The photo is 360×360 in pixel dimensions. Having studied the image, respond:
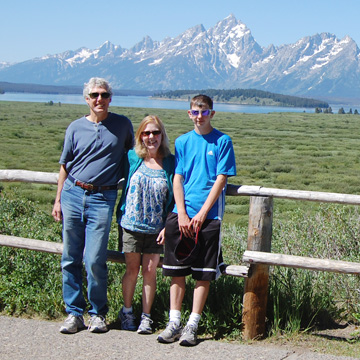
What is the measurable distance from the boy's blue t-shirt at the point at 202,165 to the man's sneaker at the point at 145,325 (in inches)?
38.1

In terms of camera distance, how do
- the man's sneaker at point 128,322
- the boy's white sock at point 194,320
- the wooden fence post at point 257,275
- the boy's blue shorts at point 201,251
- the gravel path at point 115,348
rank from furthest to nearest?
the man's sneaker at point 128,322
the wooden fence post at point 257,275
the boy's white sock at point 194,320
the boy's blue shorts at point 201,251
the gravel path at point 115,348

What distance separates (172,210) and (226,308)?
3.20 ft

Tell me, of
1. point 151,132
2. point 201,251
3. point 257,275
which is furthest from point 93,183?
point 257,275

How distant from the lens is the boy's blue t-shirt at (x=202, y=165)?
418cm

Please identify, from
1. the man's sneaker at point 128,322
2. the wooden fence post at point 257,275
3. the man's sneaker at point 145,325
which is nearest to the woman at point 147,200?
the man's sneaker at point 145,325

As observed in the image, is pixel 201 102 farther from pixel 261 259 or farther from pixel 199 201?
pixel 261 259

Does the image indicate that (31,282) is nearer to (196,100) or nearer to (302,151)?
(196,100)

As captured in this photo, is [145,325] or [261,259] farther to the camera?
[145,325]

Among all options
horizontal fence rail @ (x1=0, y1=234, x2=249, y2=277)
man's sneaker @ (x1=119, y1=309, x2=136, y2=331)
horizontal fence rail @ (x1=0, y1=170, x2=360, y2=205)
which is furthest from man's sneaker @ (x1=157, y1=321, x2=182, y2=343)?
horizontal fence rail @ (x1=0, y1=170, x2=360, y2=205)

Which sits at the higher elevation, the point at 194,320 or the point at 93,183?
the point at 93,183

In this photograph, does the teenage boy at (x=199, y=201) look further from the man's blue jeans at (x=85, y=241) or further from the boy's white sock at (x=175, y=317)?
the man's blue jeans at (x=85, y=241)

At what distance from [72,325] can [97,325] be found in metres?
0.19

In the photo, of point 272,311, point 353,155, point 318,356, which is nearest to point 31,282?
point 272,311

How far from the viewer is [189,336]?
4293mm
